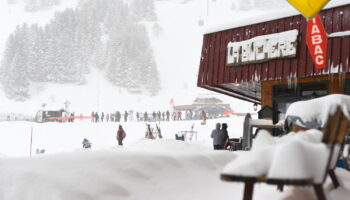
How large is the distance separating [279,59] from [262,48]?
744 millimetres

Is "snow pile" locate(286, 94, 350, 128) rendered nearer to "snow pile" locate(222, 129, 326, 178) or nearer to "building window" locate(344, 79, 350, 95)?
"snow pile" locate(222, 129, 326, 178)

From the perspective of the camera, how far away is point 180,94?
85.1 m

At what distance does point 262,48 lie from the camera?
466 inches

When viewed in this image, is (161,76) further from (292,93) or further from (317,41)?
(317,41)

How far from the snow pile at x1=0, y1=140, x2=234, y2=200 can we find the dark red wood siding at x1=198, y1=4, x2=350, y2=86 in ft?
25.3

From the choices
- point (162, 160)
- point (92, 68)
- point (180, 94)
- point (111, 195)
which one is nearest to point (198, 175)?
point (162, 160)

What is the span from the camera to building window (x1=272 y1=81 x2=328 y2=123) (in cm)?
1128

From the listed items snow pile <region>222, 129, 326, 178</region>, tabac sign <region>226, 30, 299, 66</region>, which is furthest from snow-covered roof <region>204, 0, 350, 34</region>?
snow pile <region>222, 129, 326, 178</region>

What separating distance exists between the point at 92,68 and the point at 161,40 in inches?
1218

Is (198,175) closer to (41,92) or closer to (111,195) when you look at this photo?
(111,195)

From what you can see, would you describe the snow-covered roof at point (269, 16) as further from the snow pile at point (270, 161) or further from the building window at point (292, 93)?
the snow pile at point (270, 161)

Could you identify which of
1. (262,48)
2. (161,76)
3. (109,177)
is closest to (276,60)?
A: (262,48)

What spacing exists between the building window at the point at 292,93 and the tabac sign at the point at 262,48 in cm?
130

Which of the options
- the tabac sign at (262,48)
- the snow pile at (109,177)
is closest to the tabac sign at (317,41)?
the tabac sign at (262,48)
